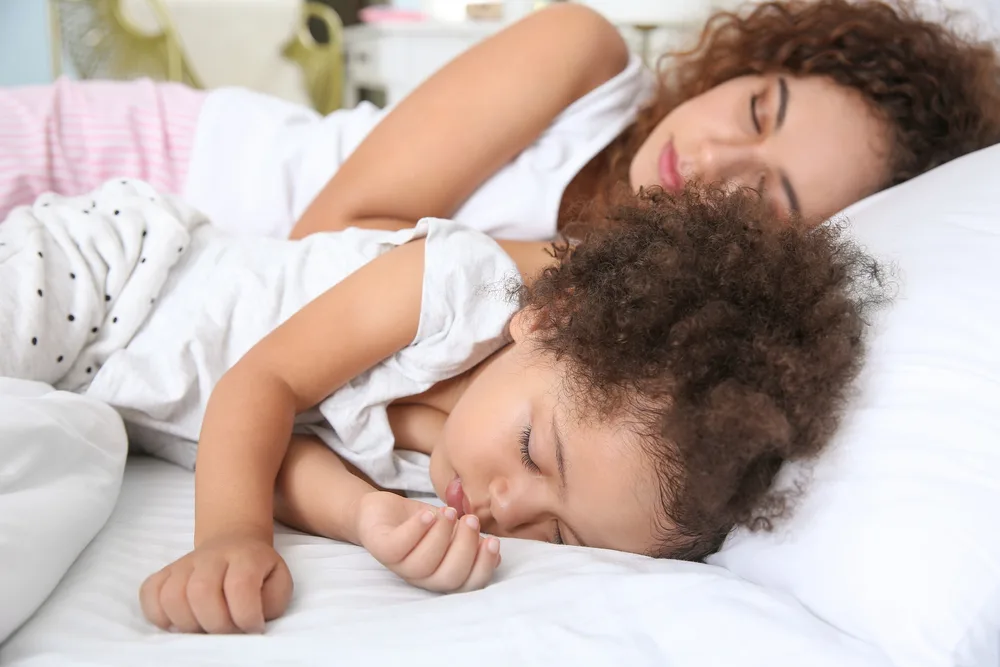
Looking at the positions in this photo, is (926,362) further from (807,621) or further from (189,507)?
(189,507)

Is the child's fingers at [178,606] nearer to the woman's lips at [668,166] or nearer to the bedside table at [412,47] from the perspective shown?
the woman's lips at [668,166]

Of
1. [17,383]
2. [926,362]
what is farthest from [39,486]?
[926,362]

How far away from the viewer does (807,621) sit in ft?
2.01

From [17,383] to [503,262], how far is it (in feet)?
1.69

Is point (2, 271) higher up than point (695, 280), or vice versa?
point (695, 280)

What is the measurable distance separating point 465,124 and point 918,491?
86 cm

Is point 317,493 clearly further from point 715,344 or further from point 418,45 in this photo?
point 418,45

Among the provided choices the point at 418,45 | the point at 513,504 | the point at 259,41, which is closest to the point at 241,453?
the point at 513,504

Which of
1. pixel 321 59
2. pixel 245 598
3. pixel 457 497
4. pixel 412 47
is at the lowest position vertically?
pixel 321 59

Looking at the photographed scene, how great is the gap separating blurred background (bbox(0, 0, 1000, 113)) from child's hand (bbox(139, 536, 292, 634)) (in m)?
2.09

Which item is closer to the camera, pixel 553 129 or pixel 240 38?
pixel 553 129

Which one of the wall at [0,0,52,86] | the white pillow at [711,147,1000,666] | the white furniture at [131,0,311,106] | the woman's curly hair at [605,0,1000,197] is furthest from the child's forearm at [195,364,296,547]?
the wall at [0,0,52,86]

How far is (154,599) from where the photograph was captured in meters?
0.65

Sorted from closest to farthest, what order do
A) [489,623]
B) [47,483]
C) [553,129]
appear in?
[489,623]
[47,483]
[553,129]
